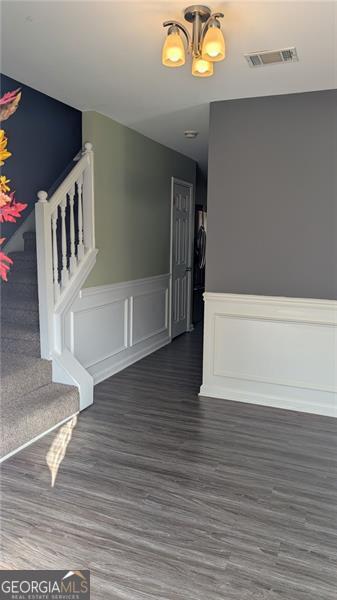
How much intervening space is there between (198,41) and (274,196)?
1.53 m

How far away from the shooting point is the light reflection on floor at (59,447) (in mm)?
2603

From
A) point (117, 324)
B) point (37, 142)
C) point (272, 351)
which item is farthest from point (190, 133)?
point (272, 351)

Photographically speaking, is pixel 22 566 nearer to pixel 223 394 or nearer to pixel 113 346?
pixel 223 394

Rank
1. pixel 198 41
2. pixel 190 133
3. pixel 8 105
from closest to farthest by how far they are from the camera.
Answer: pixel 8 105 → pixel 198 41 → pixel 190 133

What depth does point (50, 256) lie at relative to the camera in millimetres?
3342

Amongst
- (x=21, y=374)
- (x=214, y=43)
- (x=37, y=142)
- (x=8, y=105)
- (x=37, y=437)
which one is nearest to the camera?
(x=8, y=105)

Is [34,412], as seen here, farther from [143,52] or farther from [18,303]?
[143,52]

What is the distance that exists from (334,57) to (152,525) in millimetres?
2842

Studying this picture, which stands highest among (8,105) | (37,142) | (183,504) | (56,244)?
(37,142)

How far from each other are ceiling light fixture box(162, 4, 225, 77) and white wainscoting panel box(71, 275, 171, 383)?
2.18m

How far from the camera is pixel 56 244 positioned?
343 centimetres

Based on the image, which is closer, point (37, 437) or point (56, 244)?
point (37, 437)

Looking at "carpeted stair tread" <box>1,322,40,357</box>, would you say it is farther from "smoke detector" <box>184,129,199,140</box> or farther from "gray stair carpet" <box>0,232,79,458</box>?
"smoke detector" <box>184,129,199,140</box>

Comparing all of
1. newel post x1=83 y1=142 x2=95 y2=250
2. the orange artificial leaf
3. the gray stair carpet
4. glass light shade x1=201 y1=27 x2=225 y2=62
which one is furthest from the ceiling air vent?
the gray stair carpet
